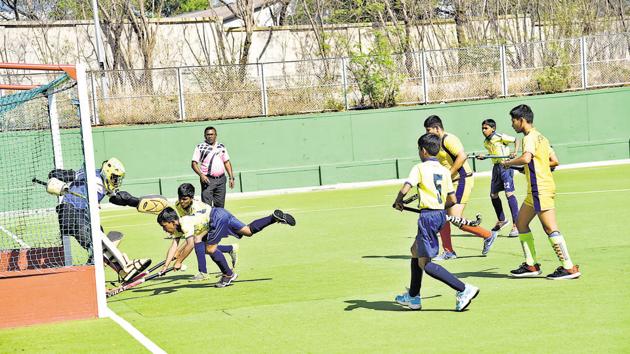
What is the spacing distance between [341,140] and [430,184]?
20.4m

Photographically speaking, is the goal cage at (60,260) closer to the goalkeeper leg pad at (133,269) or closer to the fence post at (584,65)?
the goalkeeper leg pad at (133,269)

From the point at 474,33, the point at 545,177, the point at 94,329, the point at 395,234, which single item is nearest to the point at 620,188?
the point at 395,234

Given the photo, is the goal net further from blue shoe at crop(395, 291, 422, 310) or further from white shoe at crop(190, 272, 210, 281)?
blue shoe at crop(395, 291, 422, 310)

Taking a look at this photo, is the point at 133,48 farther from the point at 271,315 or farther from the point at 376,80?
the point at 271,315

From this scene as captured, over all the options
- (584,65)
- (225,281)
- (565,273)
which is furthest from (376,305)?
(584,65)

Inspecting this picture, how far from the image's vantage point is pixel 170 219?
468 inches

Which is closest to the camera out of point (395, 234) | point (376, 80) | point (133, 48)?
point (395, 234)

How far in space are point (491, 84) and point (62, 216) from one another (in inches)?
919

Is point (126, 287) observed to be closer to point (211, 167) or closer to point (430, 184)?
point (430, 184)

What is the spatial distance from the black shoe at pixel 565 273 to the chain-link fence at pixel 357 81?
20529mm

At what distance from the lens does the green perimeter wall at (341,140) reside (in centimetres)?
2878

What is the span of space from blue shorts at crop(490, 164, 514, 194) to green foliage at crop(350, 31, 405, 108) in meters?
16.1

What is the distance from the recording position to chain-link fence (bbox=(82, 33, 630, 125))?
30.8 m

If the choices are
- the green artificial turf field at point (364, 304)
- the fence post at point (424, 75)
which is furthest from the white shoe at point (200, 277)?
the fence post at point (424, 75)
